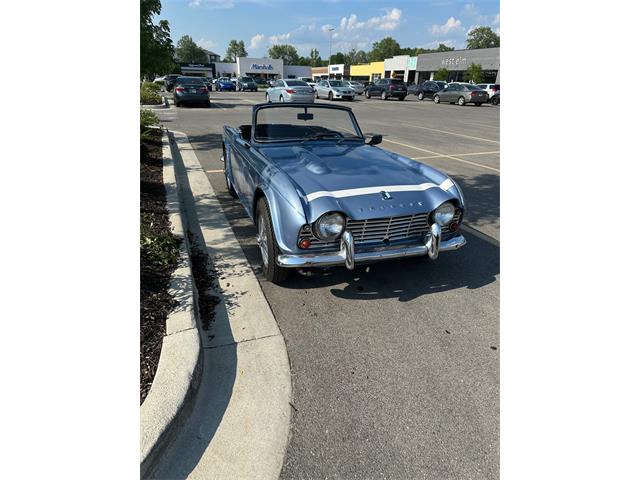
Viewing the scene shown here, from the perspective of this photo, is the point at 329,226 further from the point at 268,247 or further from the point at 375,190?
the point at 268,247

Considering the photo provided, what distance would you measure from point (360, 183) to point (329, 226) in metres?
0.54

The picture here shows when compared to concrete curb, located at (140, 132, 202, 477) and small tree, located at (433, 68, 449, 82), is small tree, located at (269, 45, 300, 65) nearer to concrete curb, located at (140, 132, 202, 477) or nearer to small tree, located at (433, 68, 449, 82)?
small tree, located at (433, 68, 449, 82)

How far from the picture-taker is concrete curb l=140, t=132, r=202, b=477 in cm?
188

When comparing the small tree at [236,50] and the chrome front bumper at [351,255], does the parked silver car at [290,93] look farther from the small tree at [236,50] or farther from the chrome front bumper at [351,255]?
the small tree at [236,50]

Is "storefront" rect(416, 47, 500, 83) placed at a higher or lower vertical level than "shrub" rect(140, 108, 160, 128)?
higher

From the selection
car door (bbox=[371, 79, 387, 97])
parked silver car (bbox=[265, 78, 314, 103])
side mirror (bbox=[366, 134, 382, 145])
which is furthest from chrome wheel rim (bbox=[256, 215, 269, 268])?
car door (bbox=[371, 79, 387, 97])

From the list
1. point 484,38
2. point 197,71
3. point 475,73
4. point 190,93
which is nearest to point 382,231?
point 190,93

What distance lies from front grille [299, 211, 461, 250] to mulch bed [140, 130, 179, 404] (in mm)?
1174

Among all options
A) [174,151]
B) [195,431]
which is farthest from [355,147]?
[174,151]

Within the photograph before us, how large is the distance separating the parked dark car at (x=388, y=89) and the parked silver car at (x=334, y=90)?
15.9 ft

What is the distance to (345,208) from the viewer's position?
2928 mm

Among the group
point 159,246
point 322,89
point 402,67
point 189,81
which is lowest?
point 159,246

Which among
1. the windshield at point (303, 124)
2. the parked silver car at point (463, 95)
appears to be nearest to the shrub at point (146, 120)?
the windshield at point (303, 124)

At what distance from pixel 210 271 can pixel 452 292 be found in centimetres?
226
